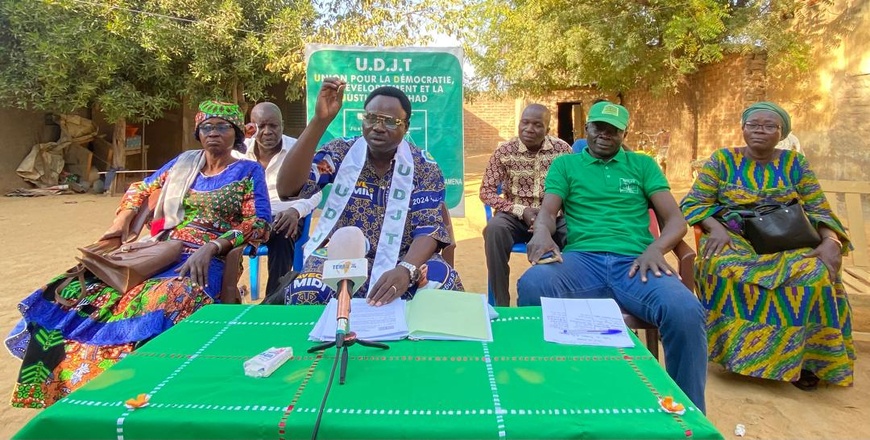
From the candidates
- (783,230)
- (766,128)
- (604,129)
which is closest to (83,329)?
(604,129)

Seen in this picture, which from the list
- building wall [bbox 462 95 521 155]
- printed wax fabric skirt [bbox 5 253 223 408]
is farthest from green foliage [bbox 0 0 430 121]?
building wall [bbox 462 95 521 155]

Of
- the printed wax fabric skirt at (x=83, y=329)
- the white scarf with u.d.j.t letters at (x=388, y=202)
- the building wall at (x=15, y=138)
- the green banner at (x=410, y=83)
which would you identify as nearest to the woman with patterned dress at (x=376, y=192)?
the white scarf with u.d.j.t letters at (x=388, y=202)

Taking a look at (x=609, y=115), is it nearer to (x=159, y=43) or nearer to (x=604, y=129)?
(x=604, y=129)

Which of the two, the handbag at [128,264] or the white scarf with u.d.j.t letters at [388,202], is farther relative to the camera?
the white scarf with u.d.j.t letters at [388,202]

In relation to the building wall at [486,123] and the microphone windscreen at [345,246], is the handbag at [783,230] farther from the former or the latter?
the building wall at [486,123]

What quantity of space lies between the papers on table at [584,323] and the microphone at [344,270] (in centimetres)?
63

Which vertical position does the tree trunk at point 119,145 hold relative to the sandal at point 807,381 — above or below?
above

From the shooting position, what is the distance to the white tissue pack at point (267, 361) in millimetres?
1527

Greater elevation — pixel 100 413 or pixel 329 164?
pixel 329 164

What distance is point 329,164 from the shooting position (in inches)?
114

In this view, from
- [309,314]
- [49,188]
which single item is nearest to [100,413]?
[309,314]

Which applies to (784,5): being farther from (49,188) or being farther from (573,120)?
(49,188)

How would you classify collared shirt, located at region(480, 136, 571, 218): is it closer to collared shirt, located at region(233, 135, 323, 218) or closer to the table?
collared shirt, located at region(233, 135, 323, 218)

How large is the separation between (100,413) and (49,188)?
13.3 meters
